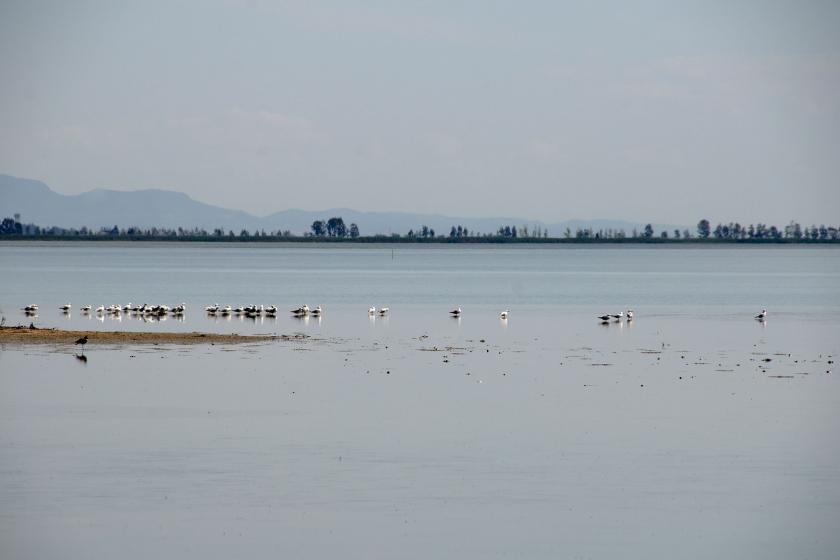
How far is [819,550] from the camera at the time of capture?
55.6 ft

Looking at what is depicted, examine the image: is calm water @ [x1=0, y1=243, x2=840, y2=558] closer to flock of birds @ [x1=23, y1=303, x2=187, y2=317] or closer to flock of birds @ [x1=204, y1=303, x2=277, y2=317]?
flock of birds @ [x1=204, y1=303, x2=277, y2=317]

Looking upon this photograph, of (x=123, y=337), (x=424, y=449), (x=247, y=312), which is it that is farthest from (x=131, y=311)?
(x=424, y=449)

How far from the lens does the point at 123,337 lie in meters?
44.0

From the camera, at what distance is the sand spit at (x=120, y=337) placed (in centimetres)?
4259

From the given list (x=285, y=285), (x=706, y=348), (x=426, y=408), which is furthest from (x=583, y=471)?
(x=285, y=285)

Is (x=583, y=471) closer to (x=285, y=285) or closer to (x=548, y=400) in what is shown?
(x=548, y=400)

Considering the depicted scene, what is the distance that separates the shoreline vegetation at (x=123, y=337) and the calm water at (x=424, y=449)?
5.56 feet

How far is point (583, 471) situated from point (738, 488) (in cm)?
253

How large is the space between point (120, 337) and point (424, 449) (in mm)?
23278

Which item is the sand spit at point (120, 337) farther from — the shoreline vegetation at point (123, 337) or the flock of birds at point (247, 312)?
the flock of birds at point (247, 312)

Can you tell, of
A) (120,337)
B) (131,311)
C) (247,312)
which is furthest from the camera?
(131,311)

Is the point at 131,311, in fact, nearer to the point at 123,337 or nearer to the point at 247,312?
the point at 247,312

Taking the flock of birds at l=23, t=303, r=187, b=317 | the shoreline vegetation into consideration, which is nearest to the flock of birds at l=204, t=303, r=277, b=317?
the flock of birds at l=23, t=303, r=187, b=317

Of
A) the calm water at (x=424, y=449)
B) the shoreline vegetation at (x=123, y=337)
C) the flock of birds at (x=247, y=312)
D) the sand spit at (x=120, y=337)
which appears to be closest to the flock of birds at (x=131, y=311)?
the flock of birds at (x=247, y=312)
